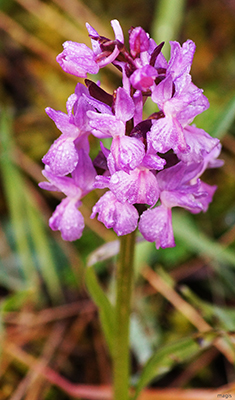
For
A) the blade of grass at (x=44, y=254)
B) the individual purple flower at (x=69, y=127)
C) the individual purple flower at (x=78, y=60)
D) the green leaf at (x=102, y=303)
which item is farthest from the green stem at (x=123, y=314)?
the blade of grass at (x=44, y=254)

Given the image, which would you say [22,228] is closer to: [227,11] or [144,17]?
[144,17]

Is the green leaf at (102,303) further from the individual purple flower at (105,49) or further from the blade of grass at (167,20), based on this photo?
the blade of grass at (167,20)

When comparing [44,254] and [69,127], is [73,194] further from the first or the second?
[44,254]

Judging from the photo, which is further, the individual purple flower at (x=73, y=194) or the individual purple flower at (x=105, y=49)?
the individual purple flower at (x=73, y=194)

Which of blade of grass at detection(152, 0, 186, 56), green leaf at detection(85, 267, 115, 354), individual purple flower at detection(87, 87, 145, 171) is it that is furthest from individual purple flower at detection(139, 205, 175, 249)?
blade of grass at detection(152, 0, 186, 56)

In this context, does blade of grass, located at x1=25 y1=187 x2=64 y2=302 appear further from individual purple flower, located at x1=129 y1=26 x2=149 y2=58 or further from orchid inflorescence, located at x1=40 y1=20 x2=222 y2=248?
individual purple flower, located at x1=129 y1=26 x2=149 y2=58

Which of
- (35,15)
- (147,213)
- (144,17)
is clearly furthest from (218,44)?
(147,213)
